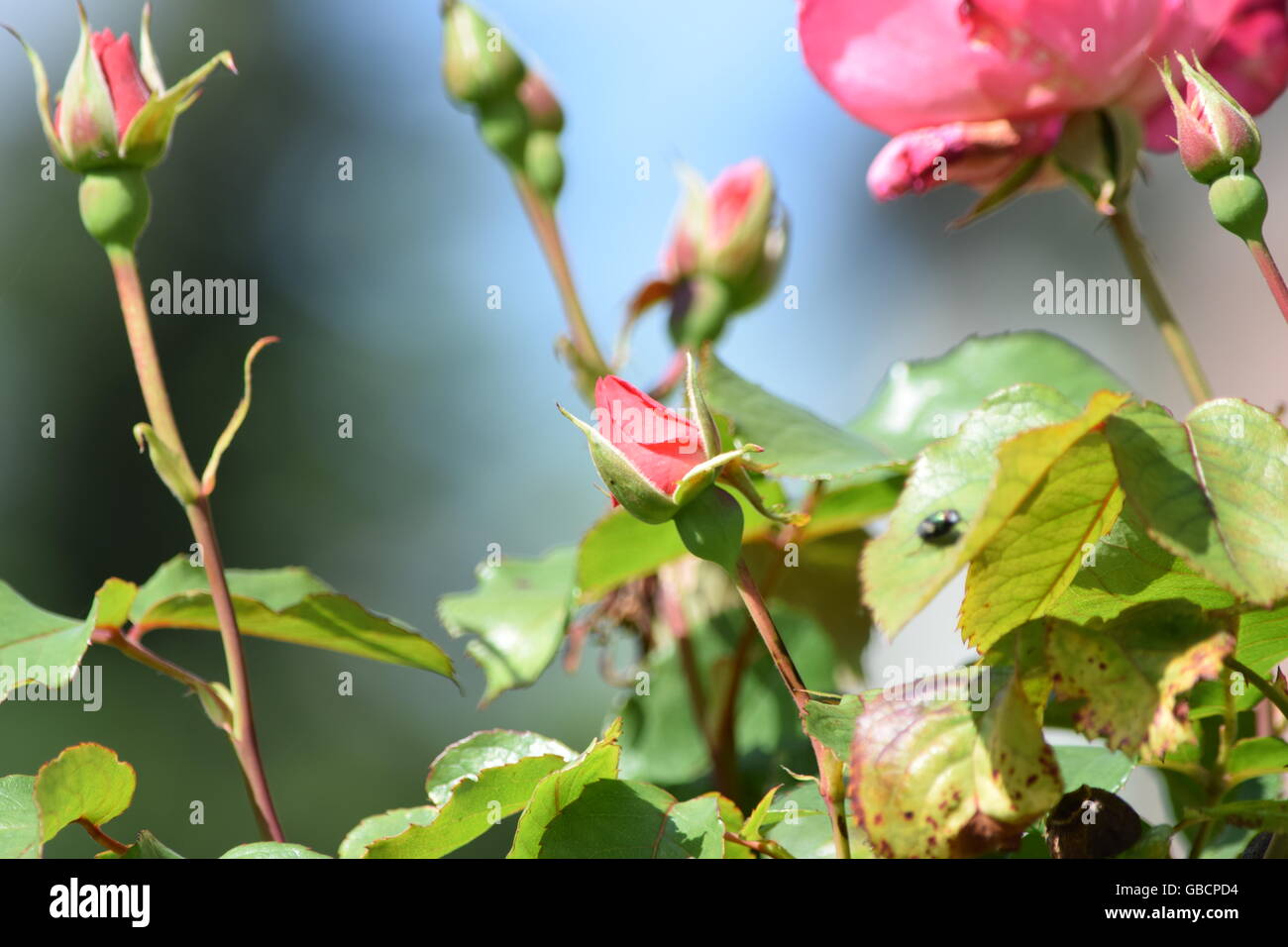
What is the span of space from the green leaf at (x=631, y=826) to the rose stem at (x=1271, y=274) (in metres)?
0.16

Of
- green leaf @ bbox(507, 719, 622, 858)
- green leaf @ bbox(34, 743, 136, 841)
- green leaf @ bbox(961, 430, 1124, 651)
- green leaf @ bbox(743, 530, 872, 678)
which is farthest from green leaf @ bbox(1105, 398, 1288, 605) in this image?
green leaf @ bbox(743, 530, 872, 678)

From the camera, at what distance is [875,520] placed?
0.56 m

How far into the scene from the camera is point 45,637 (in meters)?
0.35

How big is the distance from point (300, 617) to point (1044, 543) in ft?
0.72

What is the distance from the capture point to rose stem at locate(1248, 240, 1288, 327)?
277 millimetres

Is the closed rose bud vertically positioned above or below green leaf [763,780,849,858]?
above

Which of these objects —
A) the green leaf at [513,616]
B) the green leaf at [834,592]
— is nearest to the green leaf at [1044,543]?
the green leaf at [513,616]

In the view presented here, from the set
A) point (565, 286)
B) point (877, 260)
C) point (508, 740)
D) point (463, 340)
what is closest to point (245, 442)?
point (463, 340)

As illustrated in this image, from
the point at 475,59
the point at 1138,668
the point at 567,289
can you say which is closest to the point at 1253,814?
the point at 1138,668

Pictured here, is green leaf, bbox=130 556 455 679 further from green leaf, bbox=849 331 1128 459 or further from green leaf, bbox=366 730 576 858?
green leaf, bbox=849 331 1128 459

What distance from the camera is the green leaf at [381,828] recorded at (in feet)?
0.99

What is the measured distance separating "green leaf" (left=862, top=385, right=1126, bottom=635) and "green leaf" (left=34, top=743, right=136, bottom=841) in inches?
7.0

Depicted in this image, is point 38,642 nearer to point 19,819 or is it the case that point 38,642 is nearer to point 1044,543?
point 19,819
